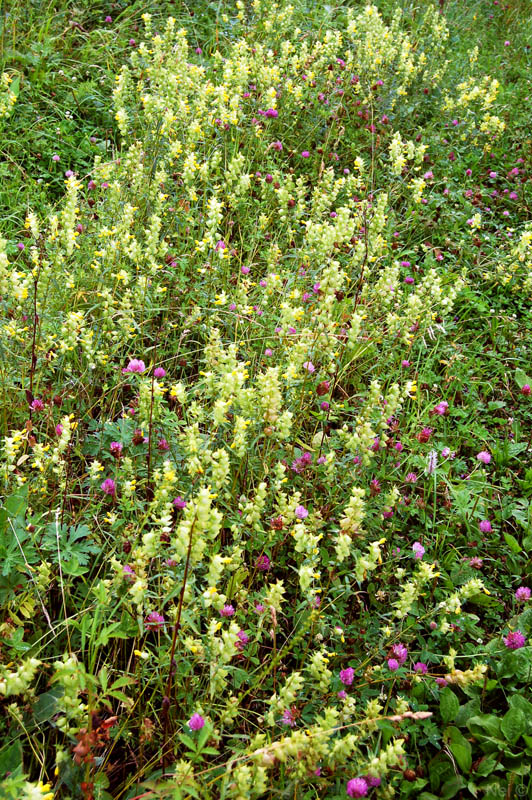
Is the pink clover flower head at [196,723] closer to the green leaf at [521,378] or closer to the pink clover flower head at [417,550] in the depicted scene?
the pink clover flower head at [417,550]

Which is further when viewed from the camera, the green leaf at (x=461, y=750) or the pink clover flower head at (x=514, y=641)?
the pink clover flower head at (x=514, y=641)

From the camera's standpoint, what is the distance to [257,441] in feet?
8.15

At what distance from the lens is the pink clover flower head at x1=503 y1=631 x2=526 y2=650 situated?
217cm

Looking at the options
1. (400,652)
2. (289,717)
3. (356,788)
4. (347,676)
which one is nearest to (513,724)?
(400,652)

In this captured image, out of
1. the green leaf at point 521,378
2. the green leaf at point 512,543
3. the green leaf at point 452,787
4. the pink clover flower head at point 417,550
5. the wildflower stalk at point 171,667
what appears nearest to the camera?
the wildflower stalk at point 171,667

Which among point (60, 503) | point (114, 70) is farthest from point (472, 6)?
point (60, 503)

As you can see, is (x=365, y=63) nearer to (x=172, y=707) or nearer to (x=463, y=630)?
(x=463, y=630)

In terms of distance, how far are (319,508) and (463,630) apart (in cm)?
66

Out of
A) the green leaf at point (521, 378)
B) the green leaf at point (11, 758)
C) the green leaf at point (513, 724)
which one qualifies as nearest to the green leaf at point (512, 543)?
the green leaf at point (513, 724)

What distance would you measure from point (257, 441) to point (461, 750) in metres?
1.23

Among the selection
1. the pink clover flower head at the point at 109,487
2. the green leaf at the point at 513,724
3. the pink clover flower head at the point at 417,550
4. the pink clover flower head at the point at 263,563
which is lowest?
the green leaf at the point at 513,724

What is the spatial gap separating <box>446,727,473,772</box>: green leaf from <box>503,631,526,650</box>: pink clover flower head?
36 centimetres

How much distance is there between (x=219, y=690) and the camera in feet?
5.38

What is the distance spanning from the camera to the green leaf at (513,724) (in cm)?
198
